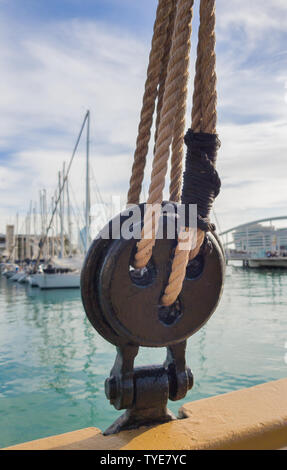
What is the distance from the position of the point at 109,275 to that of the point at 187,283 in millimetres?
275

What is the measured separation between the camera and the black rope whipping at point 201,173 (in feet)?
4.30

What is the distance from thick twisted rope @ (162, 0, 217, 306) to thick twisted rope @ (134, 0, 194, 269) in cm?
9

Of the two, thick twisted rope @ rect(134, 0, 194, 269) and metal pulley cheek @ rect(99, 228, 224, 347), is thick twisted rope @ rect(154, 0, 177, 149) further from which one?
metal pulley cheek @ rect(99, 228, 224, 347)

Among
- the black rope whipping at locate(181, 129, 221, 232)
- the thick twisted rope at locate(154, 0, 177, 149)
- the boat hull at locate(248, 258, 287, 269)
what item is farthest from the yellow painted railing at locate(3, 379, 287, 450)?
the boat hull at locate(248, 258, 287, 269)

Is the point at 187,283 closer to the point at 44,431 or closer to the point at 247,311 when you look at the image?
the point at 44,431

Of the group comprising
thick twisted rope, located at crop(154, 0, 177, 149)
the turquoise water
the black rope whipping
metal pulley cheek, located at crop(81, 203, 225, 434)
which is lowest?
the turquoise water

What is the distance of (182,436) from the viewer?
48.8 inches

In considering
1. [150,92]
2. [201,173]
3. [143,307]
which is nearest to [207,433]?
[143,307]

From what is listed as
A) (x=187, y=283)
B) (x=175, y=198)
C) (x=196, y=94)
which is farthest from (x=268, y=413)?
(x=196, y=94)

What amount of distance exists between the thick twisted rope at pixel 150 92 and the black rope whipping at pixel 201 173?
160 millimetres

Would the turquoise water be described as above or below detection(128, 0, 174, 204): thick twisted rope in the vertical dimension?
below

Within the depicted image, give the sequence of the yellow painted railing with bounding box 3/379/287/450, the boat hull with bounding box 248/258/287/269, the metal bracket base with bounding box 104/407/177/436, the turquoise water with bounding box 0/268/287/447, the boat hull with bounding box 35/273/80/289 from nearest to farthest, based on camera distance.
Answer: the yellow painted railing with bounding box 3/379/287/450
the metal bracket base with bounding box 104/407/177/436
the turquoise water with bounding box 0/268/287/447
the boat hull with bounding box 35/273/80/289
the boat hull with bounding box 248/258/287/269

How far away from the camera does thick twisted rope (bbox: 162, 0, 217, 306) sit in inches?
48.2

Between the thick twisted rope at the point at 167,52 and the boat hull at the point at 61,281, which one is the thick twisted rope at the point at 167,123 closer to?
the thick twisted rope at the point at 167,52
